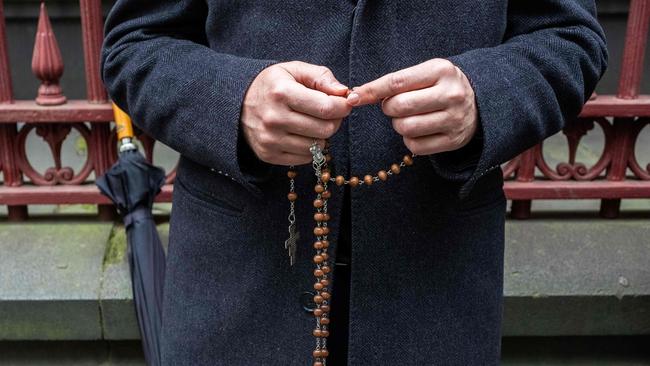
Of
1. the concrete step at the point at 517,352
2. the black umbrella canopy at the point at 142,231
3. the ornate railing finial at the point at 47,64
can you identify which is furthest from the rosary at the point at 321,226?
the ornate railing finial at the point at 47,64

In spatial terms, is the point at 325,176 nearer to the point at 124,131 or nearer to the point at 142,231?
the point at 142,231

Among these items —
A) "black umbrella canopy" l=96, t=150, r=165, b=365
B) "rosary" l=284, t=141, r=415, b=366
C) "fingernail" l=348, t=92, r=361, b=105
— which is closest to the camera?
"fingernail" l=348, t=92, r=361, b=105

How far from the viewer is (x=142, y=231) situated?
1.96 m

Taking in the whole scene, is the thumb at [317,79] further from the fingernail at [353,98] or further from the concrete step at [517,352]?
the concrete step at [517,352]

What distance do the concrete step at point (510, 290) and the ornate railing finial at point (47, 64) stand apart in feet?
1.53

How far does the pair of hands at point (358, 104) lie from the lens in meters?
0.85

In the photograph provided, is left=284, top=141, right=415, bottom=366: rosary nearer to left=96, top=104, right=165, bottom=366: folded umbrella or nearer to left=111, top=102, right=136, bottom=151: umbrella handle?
left=96, top=104, right=165, bottom=366: folded umbrella

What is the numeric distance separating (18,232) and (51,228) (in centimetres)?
10

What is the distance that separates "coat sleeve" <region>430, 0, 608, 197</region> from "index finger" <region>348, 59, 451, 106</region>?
9 cm

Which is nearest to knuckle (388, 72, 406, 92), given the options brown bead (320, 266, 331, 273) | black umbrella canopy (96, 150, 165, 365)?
brown bead (320, 266, 331, 273)

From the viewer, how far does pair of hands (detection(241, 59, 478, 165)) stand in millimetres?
848

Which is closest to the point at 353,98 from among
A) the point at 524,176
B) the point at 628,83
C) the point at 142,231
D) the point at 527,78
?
the point at 527,78

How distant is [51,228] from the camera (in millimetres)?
2275

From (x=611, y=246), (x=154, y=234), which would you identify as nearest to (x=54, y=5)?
(x=154, y=234)
